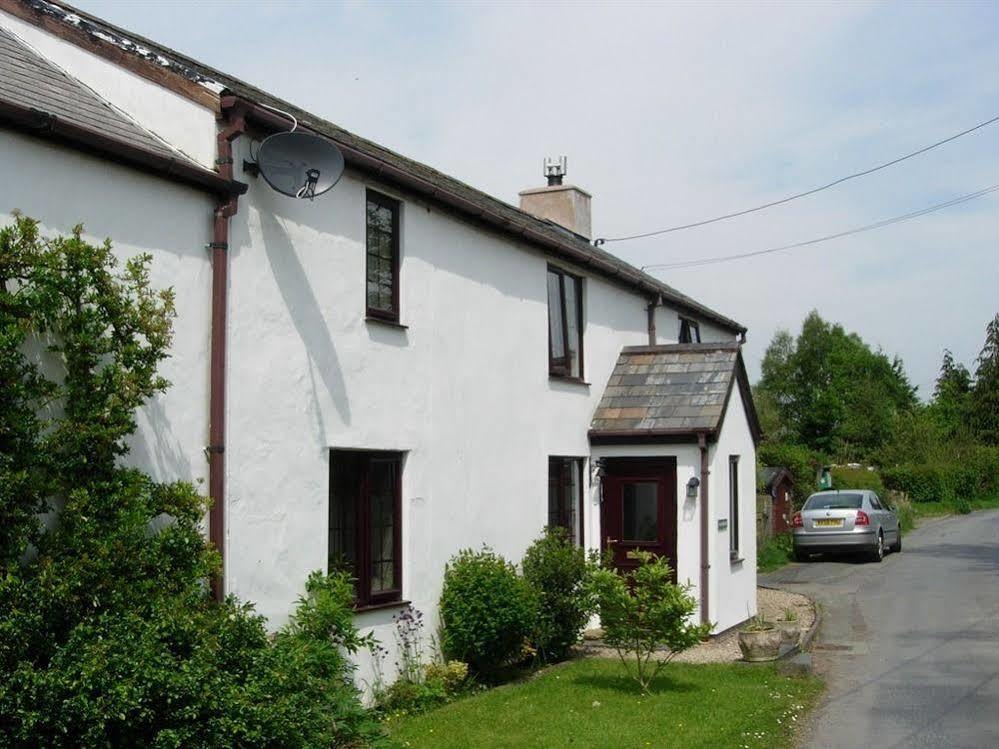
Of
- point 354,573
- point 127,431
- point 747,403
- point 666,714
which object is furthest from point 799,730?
point 747,403

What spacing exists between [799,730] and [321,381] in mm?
5459

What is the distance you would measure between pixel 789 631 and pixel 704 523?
2.02 metres

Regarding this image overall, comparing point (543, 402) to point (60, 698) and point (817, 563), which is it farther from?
point (817, 563)

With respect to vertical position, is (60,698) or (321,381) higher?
(321,381)

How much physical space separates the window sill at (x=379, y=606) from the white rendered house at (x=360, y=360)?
4cm

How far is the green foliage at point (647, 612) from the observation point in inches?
439

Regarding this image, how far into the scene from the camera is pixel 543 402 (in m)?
15.0

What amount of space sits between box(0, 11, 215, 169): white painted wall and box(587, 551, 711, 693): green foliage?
584cm

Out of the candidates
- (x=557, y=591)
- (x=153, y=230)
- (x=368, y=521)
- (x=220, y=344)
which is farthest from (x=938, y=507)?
(x=153, y=230)

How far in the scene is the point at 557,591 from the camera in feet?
44.6

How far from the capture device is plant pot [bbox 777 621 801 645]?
45.9ft

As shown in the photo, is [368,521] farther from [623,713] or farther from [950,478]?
[950,478]

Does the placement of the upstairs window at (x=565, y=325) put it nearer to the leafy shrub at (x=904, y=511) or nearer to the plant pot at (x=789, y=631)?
the plant pot at (x=789, y=631)

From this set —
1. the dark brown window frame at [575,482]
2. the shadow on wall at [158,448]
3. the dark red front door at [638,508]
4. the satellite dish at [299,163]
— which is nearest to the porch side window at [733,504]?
the dark red front door at [638,508]
